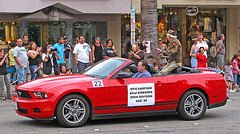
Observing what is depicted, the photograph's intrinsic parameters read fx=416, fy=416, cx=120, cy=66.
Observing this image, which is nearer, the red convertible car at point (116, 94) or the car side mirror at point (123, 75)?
the red convertible car at point (116, 94)

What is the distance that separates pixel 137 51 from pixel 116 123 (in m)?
6.36

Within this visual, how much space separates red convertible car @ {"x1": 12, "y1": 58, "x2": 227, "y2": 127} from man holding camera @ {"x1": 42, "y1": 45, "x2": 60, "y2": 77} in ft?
16.7

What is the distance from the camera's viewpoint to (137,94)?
8695mm

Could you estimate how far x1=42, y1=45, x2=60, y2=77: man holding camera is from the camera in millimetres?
14188

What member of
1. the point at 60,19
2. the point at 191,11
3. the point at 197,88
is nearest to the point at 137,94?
the point at 197,88

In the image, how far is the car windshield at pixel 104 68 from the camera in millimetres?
8812

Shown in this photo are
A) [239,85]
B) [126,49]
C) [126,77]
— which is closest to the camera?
[126,77]

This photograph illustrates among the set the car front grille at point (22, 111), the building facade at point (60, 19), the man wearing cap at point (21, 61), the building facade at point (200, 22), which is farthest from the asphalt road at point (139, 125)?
the building facade at point (200, 22)

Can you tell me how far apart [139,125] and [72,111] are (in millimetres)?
1498

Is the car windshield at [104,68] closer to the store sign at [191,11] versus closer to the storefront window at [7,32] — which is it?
the storefront window at [7,32]

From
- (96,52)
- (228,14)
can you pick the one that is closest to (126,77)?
(96,52)

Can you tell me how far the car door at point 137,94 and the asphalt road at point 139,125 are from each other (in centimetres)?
39

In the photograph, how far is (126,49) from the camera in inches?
876

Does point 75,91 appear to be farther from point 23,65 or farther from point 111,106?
point 23,65
